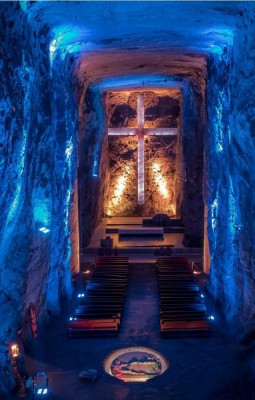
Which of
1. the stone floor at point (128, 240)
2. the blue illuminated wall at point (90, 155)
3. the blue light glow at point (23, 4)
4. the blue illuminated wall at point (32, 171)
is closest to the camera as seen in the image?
the blue illuminated wall at point (32, 171)

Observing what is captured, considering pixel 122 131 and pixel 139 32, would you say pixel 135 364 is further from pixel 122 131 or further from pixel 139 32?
pixel 122 131

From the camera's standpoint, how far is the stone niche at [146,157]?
1994cm

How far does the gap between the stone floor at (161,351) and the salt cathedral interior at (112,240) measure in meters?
0.03

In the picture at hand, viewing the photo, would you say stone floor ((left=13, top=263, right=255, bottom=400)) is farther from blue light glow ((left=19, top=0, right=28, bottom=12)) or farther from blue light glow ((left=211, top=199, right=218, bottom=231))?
blue light glow ((left=19, top=0, right=28, bottom=12))

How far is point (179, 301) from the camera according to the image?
11781 millimetres

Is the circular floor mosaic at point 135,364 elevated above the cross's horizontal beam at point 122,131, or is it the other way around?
the cross's horizontal beam at point 122,131

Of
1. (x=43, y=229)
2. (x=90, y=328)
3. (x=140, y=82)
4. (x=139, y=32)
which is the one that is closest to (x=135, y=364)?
(x=90, y=328)

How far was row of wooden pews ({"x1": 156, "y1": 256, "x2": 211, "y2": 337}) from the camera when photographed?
10171mm

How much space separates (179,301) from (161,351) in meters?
2.42

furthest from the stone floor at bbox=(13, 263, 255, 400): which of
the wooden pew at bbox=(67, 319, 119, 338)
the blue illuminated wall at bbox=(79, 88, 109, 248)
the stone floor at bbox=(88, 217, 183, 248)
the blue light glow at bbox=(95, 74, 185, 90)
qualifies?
the blue light glow at bbox=(95, 74, 185, 90)

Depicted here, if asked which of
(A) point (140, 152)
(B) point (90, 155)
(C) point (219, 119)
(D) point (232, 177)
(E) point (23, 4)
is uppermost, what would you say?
(E) point (23, 4)

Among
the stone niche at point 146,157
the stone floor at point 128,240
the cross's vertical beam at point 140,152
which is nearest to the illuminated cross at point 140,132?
the cross's vertical beam at point 140,152

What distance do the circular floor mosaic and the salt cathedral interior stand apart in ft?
0.12

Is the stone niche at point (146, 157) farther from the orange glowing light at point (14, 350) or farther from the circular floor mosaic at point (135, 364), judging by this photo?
the orange glowing light at point (14, 350)
